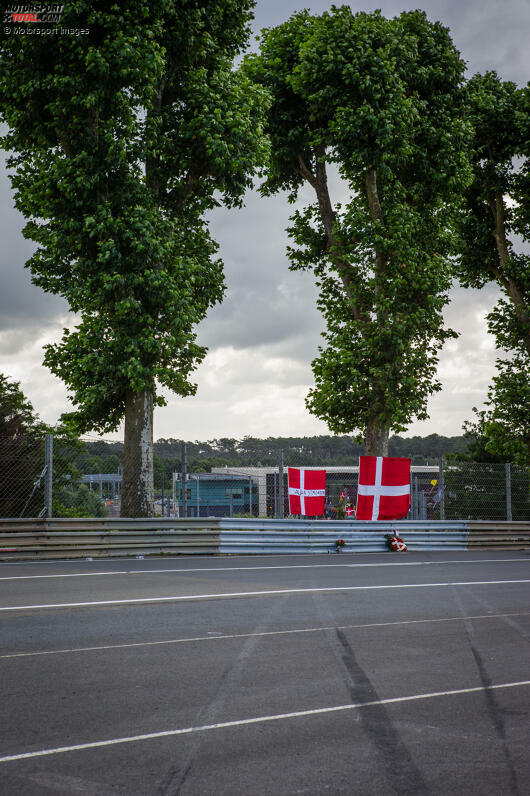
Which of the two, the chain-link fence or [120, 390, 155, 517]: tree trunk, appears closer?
the chain-link fence

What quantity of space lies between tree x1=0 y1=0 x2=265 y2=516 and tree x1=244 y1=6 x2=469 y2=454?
3.35 metres

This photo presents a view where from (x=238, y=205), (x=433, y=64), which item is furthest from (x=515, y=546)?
(x=433, y=64)

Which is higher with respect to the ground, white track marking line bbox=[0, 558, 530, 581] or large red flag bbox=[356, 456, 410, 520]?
large red flag bbox=[356, 456, 410, 520]

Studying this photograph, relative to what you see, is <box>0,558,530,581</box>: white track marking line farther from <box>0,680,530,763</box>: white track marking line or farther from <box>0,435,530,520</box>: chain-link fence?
<box>0,680,530,763</box>: white track marking line

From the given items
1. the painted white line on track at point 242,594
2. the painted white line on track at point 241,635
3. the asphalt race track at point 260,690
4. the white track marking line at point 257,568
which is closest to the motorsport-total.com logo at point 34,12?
the white track marking line at point 257,568

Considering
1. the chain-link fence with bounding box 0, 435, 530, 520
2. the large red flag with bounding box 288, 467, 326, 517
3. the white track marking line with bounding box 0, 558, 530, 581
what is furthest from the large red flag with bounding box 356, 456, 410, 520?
the white track marking line with bounding box 0, 558, 530, 581

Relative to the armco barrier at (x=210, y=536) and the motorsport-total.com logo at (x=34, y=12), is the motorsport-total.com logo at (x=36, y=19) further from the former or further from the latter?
the armco barrier at (x=210, y=536)

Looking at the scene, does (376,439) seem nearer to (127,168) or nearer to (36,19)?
(127,168)

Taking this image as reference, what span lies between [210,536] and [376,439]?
7247mm

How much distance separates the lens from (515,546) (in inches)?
869

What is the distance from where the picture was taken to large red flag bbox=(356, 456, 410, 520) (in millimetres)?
19984

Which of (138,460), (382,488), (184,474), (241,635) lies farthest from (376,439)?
(241,635)

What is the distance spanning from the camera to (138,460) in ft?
58.4

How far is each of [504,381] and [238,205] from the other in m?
13.7
